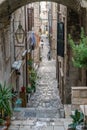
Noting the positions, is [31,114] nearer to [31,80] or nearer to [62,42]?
[62,42]

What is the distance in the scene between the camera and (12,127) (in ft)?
39.0

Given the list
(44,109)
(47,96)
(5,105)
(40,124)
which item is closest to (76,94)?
(40,124)

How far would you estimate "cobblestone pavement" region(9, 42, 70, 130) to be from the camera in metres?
12.2

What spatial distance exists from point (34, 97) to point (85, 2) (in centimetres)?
1247

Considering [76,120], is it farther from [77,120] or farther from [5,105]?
[5,105]

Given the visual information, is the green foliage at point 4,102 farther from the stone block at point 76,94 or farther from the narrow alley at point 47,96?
the narrow alley at point 47,96

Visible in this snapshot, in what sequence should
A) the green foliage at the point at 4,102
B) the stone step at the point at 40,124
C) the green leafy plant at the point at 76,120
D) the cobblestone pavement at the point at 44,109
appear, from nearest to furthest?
the green leafy plant at the point at 76,120 < the green foliage at the point at 4,102 < the stone step at the point at 40,124 < the cobblestone pavement at the point at 44,109

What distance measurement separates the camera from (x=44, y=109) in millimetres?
16688

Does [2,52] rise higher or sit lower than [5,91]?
higher

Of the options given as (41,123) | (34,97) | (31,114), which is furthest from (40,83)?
(41,123)

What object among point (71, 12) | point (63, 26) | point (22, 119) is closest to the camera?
point (22, 119)

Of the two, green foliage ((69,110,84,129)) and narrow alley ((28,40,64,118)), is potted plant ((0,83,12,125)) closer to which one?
green foliage ((69,110,84,129))

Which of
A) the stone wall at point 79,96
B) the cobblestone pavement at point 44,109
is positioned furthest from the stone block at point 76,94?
the cobblestone pavement at point 44,109

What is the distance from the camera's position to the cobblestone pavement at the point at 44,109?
12.2 m
